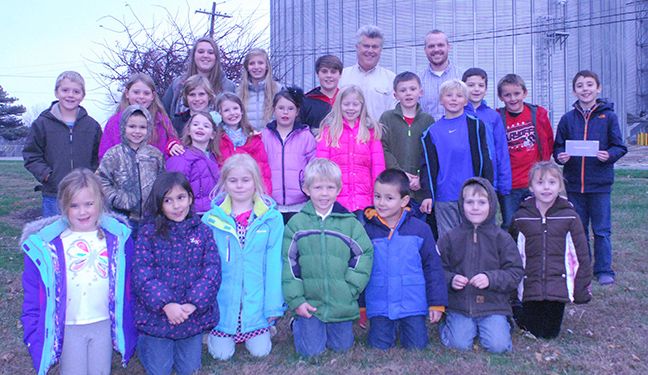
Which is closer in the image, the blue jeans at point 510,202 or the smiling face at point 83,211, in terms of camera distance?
the smiling face at point 83,211

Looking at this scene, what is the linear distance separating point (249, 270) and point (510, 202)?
3.17 meters

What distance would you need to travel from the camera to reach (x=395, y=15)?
92.6 feet

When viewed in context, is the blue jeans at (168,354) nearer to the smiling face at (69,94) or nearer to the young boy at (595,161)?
the smiling face at (69,94)

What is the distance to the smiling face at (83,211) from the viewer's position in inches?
148

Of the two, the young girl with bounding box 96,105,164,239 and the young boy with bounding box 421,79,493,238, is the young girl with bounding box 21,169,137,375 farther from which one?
the young boy with bounding box 421,79,493,238

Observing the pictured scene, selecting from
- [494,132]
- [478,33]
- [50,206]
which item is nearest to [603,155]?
[494,132]

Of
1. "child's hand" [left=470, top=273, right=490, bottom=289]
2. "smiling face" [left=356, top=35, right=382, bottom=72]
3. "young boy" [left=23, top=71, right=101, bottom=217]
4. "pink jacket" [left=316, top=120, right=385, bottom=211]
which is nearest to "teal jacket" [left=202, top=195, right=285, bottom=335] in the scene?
"pink jacket" [left=316, top=120, right=385, bottom=211]

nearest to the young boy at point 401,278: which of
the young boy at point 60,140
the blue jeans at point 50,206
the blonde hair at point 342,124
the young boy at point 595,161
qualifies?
the blonde hair at point 342,124

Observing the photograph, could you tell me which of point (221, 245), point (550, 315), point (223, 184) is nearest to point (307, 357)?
point (221, 245)

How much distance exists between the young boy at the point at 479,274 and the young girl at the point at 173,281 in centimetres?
195

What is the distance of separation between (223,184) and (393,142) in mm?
1869

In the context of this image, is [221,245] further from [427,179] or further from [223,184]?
[427,179]

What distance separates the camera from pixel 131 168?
15.3 feet

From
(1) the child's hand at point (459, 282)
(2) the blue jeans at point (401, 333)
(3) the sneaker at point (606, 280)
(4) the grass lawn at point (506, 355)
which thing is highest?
(1) the child's hand at point (459, 282)
